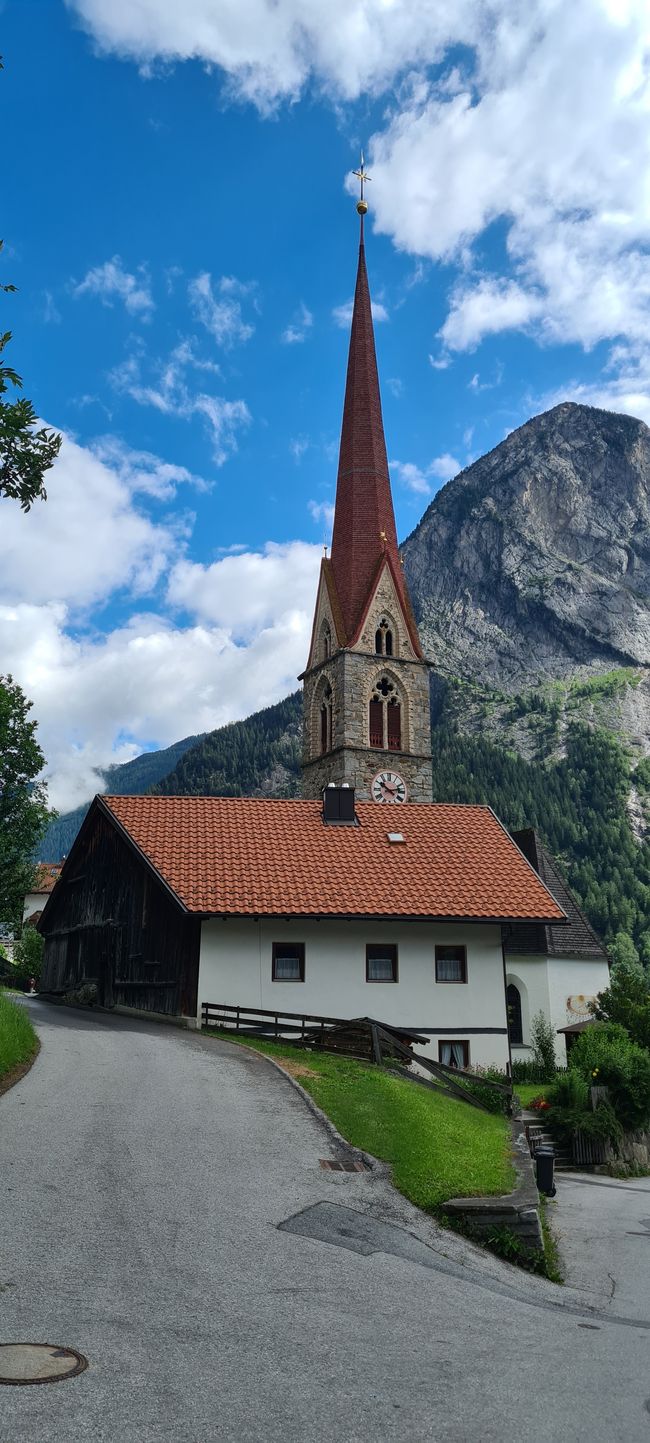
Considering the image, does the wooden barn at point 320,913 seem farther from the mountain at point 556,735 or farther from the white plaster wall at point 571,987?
the mountain at point 556,735

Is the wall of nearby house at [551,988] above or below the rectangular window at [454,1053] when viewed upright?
above

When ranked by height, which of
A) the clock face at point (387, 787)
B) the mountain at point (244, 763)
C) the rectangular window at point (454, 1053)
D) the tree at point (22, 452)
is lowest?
the rectangular window at point (454, 1053)

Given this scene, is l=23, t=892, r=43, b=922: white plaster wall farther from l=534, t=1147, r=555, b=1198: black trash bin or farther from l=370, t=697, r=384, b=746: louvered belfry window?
l=534, t=1147, r=555, b=1198: black trash bin

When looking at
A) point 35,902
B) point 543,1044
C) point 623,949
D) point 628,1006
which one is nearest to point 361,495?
point 543,1044

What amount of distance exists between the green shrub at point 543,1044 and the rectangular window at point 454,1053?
35.0ft

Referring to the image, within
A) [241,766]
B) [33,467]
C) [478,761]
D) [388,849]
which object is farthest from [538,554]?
[33,467]

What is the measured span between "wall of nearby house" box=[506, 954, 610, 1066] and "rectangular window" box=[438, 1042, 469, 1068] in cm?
1302

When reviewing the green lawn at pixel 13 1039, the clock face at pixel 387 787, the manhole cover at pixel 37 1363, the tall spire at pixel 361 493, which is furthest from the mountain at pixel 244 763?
the manhole cover at pixel 37 1363

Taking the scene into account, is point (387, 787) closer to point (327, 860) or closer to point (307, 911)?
point (327, 860)

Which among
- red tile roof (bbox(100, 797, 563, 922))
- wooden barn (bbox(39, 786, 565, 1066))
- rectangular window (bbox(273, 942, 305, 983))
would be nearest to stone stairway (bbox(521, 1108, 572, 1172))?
wooden barn (bbox(39, 786, 565, 1066))

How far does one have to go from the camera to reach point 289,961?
24.2 m

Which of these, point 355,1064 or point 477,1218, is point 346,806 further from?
point 477,1218

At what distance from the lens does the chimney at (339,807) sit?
28781mm

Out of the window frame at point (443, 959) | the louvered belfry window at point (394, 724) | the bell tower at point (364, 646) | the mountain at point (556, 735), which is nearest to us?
the window frame at point (443, 959)
